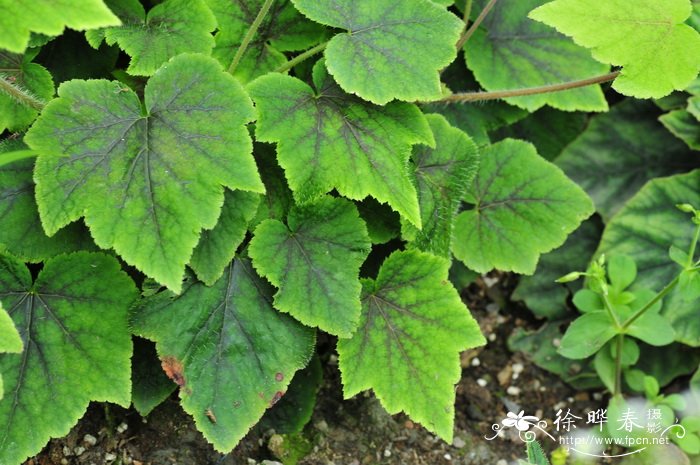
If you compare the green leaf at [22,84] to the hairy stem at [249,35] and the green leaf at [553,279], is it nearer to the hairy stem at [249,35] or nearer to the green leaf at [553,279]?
the hairy stem at [249,35]

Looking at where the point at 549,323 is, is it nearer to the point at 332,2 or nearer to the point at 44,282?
the point at 332,2

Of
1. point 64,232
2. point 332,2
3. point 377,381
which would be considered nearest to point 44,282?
point 64,232

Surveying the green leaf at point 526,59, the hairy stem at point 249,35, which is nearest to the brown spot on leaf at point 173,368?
the hairy stem at point 249,35

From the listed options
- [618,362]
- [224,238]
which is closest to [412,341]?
[224,238]

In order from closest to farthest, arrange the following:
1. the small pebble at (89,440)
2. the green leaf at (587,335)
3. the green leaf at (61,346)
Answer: the green leaf at (61,346) → the small pebble at (89,440) → the green leaf at (587,335)

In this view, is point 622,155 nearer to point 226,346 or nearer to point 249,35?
point 249,35

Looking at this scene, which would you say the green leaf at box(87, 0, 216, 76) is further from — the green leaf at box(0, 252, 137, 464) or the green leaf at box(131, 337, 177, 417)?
the green leaf at box(131, 337, 177, 417)
